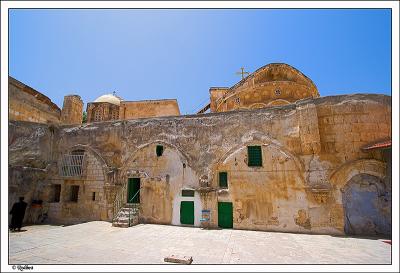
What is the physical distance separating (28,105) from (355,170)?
1998cm

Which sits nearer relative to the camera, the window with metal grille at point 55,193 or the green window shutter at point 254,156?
the green window shutter at point 254,156

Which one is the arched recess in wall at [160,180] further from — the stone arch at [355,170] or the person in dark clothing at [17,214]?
the stone arch at [355,170]

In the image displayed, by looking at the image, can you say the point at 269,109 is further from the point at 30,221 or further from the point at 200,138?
the point at 30,221

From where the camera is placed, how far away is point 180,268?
5.26 metres

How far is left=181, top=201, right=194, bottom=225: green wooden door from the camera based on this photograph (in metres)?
11.3

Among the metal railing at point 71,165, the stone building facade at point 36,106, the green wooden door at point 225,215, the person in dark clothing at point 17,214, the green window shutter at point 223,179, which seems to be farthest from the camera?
the stone building facade at point 36,106

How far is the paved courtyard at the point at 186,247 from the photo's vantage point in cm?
626

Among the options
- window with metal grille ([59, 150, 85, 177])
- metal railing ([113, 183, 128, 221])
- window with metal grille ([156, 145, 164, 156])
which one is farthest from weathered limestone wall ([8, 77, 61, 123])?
window with metal grille ([156, 145, 164, 156])

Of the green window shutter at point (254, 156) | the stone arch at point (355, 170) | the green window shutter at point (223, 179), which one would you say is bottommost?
the green window shutter at point (223, 179)

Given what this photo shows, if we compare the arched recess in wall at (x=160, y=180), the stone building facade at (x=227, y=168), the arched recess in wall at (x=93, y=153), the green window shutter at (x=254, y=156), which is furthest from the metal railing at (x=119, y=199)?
the green window shutter at (x=254, y=156)

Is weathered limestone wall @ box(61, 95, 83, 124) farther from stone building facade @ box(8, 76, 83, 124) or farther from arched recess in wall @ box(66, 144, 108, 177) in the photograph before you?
arched recess in wall @ box(66, 144, 108, 177)

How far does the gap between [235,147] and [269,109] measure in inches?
102

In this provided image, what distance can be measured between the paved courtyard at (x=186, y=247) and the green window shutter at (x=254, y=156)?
319cm

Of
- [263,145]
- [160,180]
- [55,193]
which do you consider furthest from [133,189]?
[263,145]
